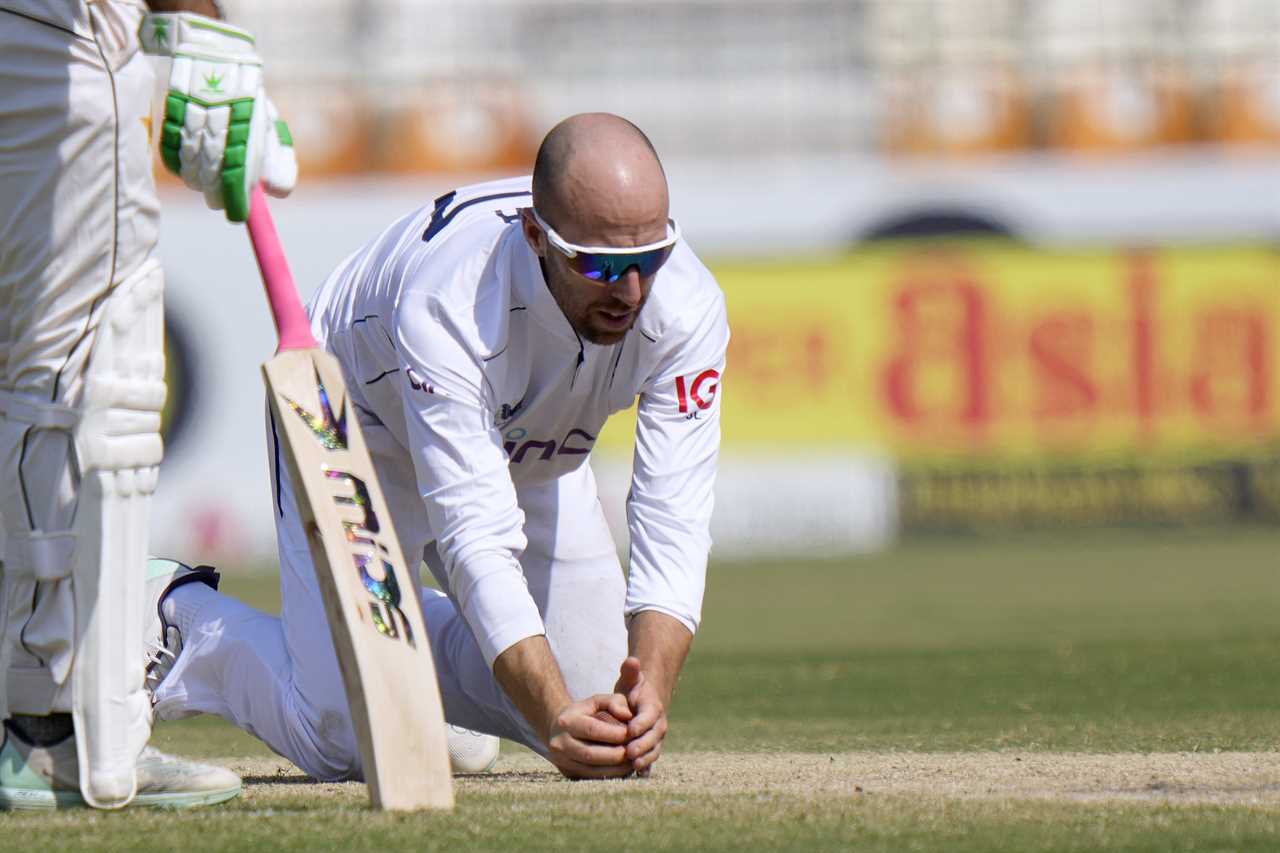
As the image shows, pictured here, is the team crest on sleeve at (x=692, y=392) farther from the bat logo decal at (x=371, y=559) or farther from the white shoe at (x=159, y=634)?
the white shoe at (x=159, y=634)

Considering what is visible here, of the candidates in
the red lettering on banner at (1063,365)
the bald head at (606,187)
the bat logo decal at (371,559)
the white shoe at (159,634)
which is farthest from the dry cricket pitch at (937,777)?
the red lettering on banner at (1063,365)

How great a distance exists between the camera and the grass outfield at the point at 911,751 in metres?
3.26

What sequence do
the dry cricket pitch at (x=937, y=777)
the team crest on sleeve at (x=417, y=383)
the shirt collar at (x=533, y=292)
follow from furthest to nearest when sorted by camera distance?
the shirt collar at (x=533, y=292), the team crest on sleeve at (x=417, y=383), the dry cricket pitch at (x=937, y=777)

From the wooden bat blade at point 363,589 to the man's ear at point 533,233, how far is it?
1.90 ft

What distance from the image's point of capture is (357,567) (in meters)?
3.56

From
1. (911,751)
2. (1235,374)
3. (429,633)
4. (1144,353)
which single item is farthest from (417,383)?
(1235,374)

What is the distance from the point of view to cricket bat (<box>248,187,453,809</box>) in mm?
3436

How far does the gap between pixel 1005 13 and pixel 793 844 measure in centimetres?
1608

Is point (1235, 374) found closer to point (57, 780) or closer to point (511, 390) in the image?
point (511, 390)

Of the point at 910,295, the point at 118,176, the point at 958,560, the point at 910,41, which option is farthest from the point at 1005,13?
the point at 118,176

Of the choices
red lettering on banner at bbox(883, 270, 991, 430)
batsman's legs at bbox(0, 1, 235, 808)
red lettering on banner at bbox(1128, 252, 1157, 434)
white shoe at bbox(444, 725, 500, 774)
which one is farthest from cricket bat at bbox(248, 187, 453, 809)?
red lettering on banner at bbox(1128, 252, 1157, 434)

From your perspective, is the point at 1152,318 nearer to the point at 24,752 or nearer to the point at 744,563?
the point at 744,563

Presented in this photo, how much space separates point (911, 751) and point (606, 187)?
163cm

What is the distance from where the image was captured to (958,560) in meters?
13.6
